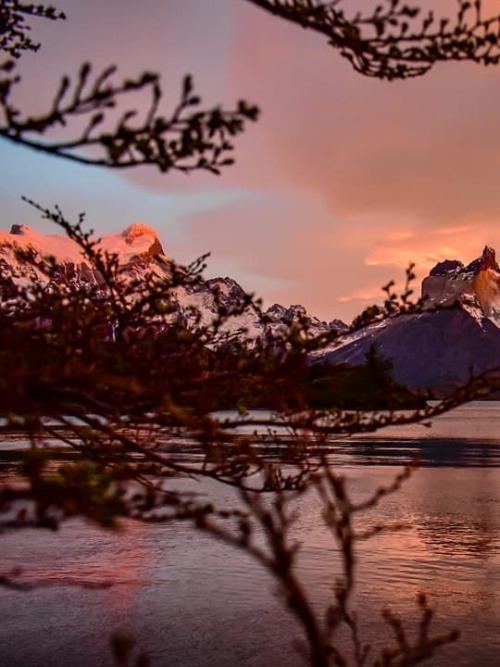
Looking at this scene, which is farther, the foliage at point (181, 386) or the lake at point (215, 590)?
the lake at point (215, 590)

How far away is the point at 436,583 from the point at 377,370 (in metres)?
9.25

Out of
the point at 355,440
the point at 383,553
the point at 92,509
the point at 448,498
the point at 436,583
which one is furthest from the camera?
the point at 355,440

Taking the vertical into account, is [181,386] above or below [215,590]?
above

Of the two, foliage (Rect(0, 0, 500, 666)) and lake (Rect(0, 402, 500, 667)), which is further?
lake (Rect(0, 402, 500, 667))

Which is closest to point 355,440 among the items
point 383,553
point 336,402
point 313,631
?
point 383,553

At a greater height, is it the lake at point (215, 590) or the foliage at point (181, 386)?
the foliage at point (181, 386)

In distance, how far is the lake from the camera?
35.1 feet

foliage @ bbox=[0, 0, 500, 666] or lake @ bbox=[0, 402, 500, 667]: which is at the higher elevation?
foliage @ bbox=[0, 0, 500, 666]

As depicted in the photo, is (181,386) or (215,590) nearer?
(181,386)

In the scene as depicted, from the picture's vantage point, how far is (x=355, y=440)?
5656 centimetres

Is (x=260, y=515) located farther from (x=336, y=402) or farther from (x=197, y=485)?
(x=197, y=485)

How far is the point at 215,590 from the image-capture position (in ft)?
44.4

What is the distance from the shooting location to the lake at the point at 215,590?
1069 centimetres

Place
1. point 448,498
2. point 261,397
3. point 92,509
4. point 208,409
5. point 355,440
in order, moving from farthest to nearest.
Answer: point 355,440 → point 448,498 → point 261,397 → point 208,409 → point 92,509
